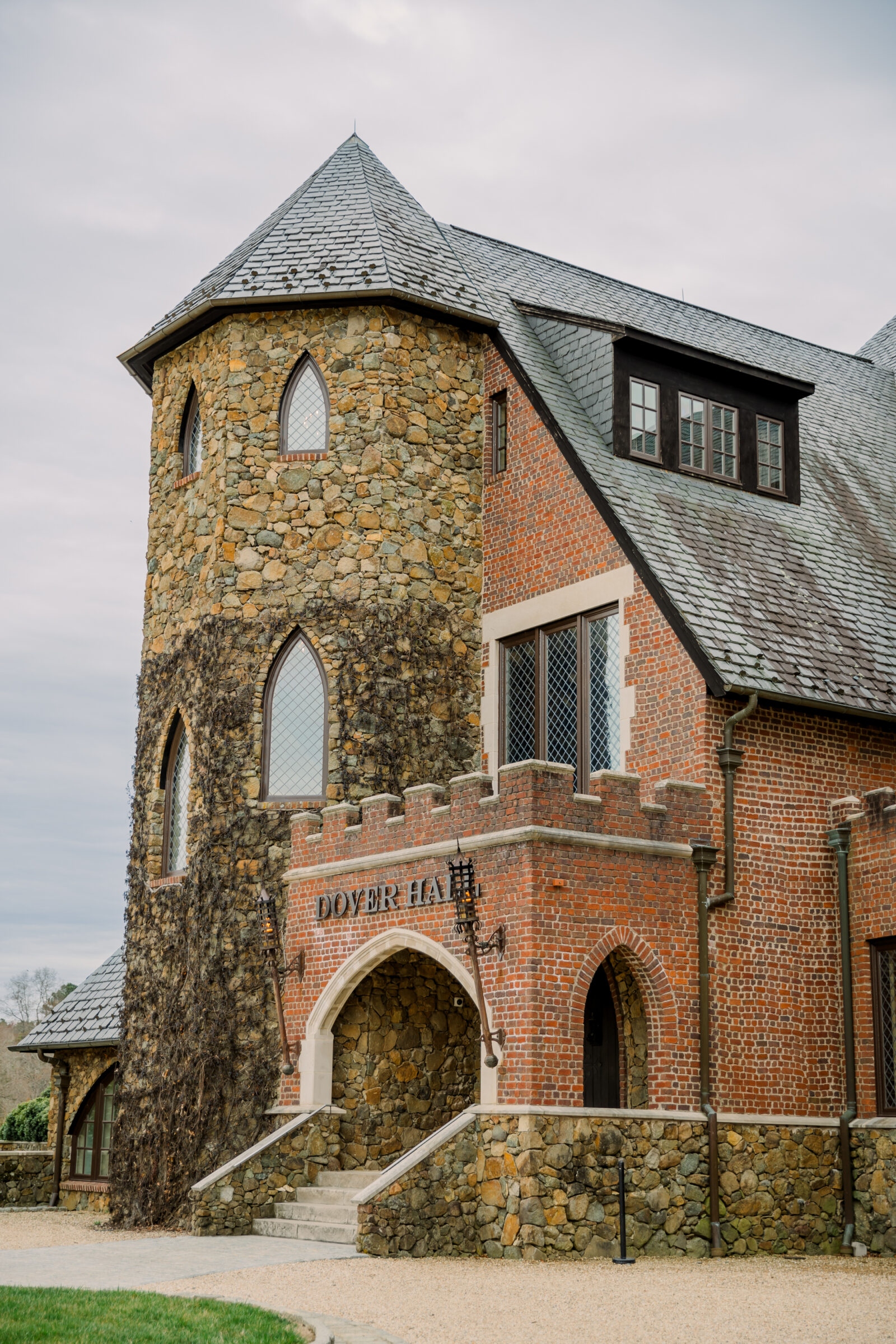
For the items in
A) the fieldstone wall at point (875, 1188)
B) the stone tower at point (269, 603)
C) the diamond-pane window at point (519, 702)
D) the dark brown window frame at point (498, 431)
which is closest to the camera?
the fieldstone wall at point (875, 1188)

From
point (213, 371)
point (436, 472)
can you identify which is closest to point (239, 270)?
point (213, 371)

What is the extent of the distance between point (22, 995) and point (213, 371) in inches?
1883

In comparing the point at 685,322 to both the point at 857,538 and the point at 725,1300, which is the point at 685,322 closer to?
the point at 857,538

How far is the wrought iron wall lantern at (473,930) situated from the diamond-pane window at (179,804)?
16.5 ft

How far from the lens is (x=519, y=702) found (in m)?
18.2

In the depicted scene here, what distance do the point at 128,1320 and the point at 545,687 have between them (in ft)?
32.1

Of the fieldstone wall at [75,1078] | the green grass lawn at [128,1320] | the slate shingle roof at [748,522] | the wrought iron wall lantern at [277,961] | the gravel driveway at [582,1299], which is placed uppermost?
the slate shingle roof at [748,522]

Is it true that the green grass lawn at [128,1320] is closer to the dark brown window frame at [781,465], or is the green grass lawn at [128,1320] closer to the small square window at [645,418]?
the small square window at [645,418]

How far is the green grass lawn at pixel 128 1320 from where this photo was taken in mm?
8711

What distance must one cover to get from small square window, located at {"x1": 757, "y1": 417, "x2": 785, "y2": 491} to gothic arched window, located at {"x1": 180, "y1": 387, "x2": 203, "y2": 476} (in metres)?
7.14

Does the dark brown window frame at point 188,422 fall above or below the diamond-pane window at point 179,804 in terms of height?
above

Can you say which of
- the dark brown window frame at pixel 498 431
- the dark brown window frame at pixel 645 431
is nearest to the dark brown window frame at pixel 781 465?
the dark brown window frame at pixel 645 431

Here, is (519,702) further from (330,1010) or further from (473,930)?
(473,930)

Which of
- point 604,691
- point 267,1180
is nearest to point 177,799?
point 267,1180
